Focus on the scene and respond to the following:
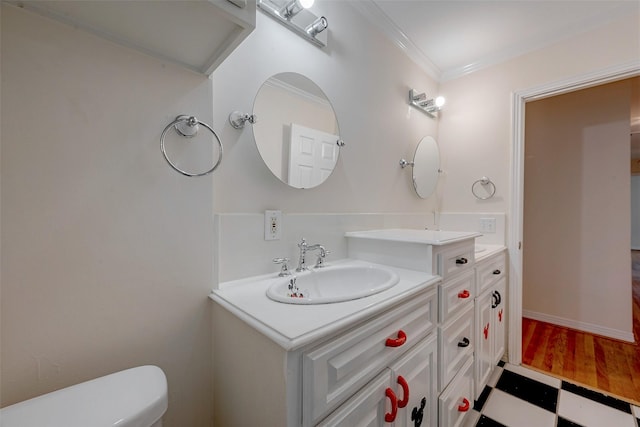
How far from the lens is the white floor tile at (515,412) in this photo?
1.29m

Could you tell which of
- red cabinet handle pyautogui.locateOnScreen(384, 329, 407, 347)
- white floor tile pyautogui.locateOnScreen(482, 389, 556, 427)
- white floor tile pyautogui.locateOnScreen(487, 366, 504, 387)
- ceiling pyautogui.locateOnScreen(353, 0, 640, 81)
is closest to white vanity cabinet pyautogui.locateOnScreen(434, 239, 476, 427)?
white floor tile pyautogui.locateOnScreen(482, 389, 556, 427)

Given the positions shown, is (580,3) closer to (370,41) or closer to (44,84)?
(370,41)

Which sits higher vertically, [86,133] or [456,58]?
[456,58]

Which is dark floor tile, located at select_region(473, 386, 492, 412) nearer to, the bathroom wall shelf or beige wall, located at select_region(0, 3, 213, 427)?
beige wall, located at select_region(0, 3, 213, 427)

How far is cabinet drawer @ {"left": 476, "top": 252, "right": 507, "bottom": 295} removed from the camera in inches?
53.6

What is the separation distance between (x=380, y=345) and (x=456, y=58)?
7.11 ft

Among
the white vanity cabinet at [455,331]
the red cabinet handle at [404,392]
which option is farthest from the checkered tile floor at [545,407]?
the red cabinet handle at [404,392]

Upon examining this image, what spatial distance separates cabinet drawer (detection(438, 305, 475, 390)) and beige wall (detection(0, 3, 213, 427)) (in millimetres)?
856

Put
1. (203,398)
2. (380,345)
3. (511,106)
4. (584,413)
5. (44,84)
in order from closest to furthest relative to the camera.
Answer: (44,84) → (380,345) → (203,398) → (584,413) → (511,106)

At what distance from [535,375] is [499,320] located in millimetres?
419

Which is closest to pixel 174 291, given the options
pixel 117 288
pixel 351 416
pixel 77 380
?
pixel 117 288

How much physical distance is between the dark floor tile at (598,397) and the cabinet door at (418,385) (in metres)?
1.22

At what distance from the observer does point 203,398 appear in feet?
→ 2.70

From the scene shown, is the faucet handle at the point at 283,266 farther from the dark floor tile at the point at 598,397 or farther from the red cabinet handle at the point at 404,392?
the dark floor tile at the point at 598,397
